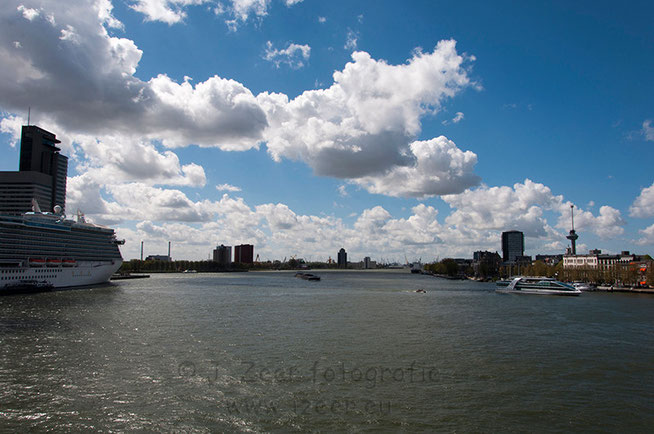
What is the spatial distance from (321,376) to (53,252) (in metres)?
119

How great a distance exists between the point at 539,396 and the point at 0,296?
357ft

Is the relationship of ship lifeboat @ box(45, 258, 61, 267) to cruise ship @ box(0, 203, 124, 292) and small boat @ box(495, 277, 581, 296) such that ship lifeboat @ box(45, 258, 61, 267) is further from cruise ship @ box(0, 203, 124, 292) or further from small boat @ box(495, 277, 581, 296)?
small boat @ box(495, 277, 581, 296)

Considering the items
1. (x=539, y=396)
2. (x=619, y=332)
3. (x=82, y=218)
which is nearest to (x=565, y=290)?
(x=619, y=332)

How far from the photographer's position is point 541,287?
414 ft

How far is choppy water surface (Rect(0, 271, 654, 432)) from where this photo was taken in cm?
2092

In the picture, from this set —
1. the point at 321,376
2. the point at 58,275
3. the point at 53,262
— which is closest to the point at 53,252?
the point at 53,262

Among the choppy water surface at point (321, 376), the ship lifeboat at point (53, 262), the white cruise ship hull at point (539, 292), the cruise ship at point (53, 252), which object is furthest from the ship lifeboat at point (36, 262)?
the white cruise ship hull at point (539, 292)

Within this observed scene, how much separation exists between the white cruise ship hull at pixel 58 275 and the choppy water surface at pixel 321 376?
60582 mm

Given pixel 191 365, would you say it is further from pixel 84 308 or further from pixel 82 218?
pixel 82 218

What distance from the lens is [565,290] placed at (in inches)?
4619

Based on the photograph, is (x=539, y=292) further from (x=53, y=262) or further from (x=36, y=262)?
(x=36, y=262)

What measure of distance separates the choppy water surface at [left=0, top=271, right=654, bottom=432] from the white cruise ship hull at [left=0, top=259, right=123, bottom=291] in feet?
199

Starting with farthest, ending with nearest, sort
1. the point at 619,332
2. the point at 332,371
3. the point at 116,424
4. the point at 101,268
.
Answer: the point at 101,268
the point at 619,332
the point at 332,371
the point at 116,424

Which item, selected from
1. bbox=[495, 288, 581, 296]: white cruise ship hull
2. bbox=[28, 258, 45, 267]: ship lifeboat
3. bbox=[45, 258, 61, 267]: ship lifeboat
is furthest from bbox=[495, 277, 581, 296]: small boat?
bbox=[28, 258, 45, 267]: ship lifeboat
